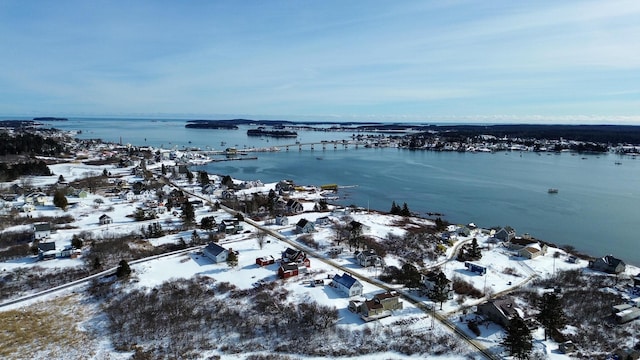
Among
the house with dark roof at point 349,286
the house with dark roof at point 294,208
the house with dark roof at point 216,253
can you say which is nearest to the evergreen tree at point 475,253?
the house with dark roof at point 349,286

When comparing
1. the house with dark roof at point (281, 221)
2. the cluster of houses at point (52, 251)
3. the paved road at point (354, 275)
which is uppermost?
the house with dark roof at point (281, 221)

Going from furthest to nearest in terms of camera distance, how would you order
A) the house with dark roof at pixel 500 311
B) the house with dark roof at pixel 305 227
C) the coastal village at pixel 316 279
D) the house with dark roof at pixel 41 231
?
1. the house with dark roof at pixel 305 227
2. the house with dark roof at pixel 41 231
3. the house with dark roof at pixel 500 311
4. the coastal village at pixel 316 279

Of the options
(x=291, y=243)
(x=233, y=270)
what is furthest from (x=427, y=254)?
(x=233, y=270)

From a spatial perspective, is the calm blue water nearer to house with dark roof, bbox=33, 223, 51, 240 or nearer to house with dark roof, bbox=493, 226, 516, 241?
house with dark roof, bbox=493, 226, 516, 241

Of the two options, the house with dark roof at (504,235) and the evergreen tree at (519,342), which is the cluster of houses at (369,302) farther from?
the house with dark roof at (504,235)

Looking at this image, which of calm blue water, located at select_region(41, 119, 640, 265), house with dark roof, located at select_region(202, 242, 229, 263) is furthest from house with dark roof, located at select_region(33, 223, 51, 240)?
calm blue water, located at select_region(41, 119, 640, 265)

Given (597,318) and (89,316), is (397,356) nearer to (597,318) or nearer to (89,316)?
(597,318)
